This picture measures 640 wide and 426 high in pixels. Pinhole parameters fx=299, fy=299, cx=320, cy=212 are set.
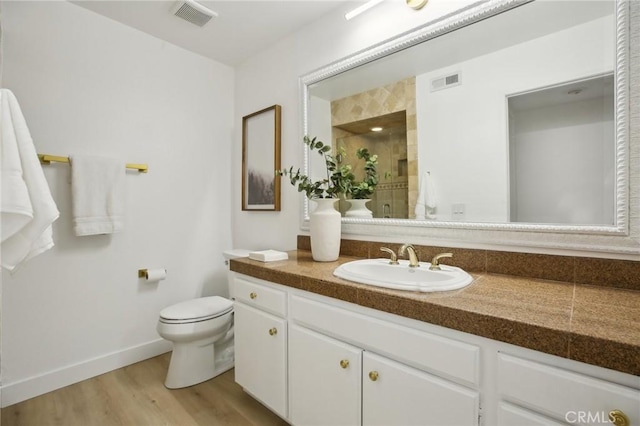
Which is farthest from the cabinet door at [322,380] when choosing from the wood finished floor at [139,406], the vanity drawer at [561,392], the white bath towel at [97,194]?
the white bath towel at [97,194]

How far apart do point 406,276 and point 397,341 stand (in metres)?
0.41

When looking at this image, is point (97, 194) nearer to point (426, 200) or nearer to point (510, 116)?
point (426, 200)

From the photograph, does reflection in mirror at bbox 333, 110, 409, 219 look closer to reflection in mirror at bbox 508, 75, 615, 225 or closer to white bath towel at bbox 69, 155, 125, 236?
reflection in mirror at bbox 508, 75, 615, 225

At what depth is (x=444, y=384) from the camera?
89cm

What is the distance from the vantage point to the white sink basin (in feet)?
3.37

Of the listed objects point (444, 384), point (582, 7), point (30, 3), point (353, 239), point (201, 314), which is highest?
point (30, 3)

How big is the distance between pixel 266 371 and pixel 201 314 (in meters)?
0.62

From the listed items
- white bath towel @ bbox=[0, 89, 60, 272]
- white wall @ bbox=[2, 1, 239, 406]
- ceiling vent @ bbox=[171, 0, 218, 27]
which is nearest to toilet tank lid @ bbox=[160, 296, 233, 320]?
white wall @ bbox=[2, 1, 239, 406]

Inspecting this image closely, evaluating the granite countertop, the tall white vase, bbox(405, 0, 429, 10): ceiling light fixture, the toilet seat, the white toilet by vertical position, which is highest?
bbox(405, 0, 429, 10): ceiling light fixture

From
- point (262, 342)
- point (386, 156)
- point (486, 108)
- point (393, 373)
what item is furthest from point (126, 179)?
point (486, 108)

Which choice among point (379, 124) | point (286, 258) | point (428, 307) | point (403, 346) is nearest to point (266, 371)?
point (286, 258)

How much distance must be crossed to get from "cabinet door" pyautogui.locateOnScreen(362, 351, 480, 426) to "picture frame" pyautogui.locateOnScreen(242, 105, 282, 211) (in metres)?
1.44

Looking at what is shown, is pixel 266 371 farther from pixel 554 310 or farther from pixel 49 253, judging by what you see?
pixel 49 253

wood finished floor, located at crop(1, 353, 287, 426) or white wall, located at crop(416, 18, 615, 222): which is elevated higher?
white wall, located at crop(416, 18, 615, 222)
